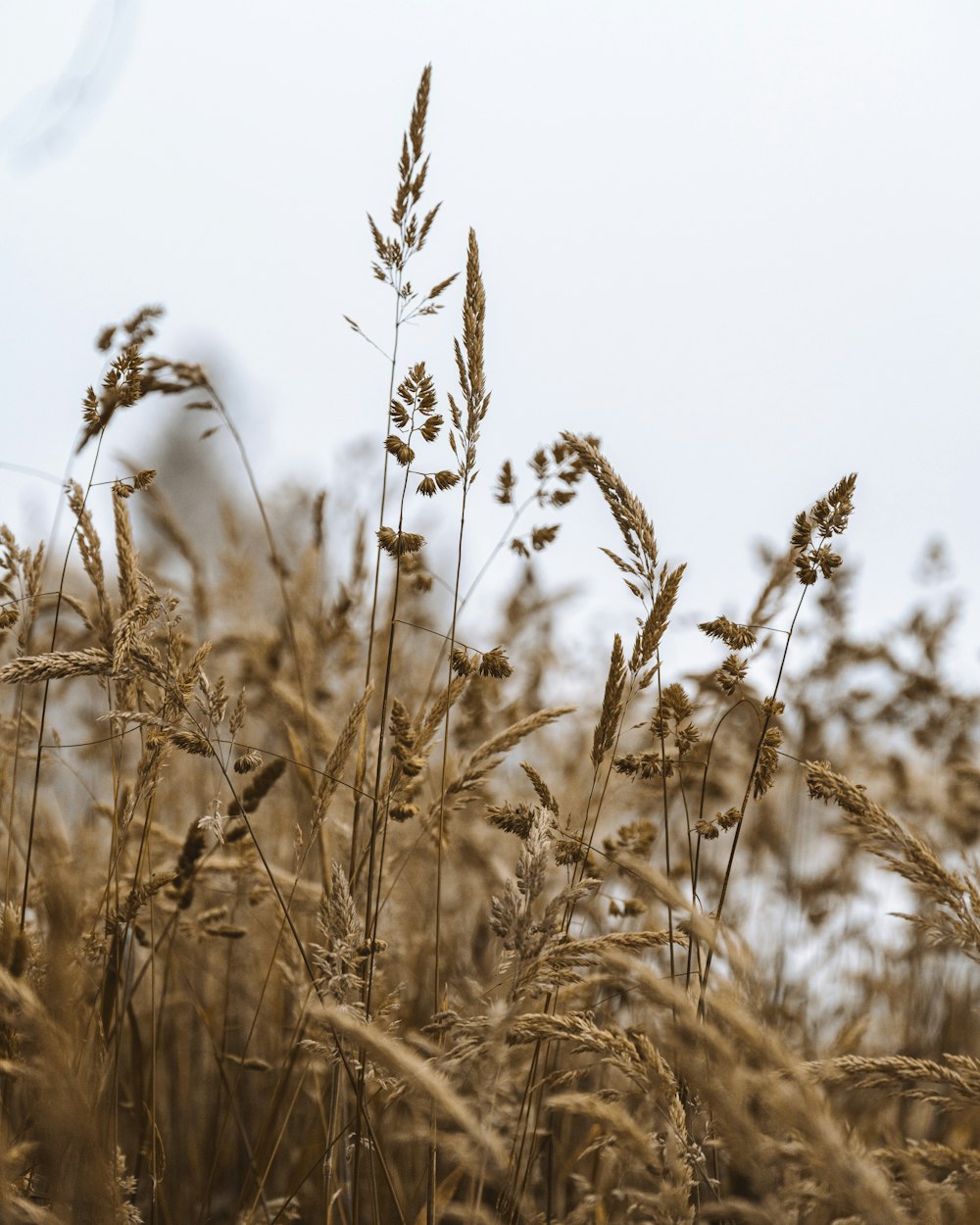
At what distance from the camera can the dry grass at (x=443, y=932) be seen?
983mm

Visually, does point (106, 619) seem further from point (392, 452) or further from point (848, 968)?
point (848, 968)

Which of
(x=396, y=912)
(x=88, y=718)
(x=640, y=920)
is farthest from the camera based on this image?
(x=88, y=718)

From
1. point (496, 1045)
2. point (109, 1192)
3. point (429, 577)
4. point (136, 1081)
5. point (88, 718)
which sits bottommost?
point (136, 1081)

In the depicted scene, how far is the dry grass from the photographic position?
98 centimetres

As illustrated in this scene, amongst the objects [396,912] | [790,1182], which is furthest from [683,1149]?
[396,912]

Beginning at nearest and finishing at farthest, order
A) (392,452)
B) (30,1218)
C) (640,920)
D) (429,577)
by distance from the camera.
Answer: (30,1218) < (392,452) < (429,577) < (640,920)

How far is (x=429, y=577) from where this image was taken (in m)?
1.67

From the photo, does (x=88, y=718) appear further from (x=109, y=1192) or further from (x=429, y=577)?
(x=109, y=1192)

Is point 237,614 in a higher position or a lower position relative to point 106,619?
higher

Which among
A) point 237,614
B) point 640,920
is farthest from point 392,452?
point 237,614

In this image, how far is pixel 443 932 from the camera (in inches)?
99.3

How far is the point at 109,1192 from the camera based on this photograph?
841mm

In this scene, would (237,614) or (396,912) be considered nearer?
(396,912)

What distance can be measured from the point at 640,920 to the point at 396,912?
2.19 feet
